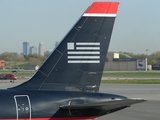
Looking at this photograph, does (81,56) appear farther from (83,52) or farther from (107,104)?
(107,104)

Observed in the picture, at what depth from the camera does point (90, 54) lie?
11734 mm

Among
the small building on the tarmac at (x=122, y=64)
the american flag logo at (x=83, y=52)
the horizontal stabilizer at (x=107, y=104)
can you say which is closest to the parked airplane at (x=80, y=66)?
the american flag logo at (x=83, y=52)

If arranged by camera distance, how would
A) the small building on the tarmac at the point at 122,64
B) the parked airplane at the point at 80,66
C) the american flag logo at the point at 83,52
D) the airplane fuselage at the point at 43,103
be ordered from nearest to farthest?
the airplane fuselage at the point at 43,103 < the parked airplane at the point at 80,66 < the american flag logo at the point at 83,52 < the small building on the tarmac at the point at 122,64

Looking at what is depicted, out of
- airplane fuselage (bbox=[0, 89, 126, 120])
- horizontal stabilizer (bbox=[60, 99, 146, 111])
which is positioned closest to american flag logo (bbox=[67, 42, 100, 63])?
airplane fuselage (bbox=[0, 89, 126, 120])

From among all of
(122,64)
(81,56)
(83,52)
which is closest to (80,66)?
(81,56)

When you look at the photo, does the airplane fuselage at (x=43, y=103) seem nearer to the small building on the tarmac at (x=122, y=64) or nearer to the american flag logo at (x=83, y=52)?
the american flag logo at (x=83, y=52)

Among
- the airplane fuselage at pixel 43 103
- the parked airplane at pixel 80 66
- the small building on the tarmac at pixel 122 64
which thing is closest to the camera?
the airplane fuselage at pixel 43 103

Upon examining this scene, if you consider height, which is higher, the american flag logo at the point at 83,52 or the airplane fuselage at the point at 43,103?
the american flag logo at the point at 83,52

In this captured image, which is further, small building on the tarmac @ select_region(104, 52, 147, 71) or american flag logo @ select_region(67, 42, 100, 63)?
small building on the tarmac @ select_region(104, 52, 147, 71)

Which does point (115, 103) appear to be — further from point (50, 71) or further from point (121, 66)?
point (121, 66)

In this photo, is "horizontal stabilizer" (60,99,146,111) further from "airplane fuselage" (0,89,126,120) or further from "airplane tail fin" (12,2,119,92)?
"airplane tail fin" (12,2,119,92)

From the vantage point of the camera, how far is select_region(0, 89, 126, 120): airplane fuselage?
406 inches

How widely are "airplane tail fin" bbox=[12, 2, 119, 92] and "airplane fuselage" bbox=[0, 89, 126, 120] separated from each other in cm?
45

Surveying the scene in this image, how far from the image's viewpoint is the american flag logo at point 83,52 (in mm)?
11586
